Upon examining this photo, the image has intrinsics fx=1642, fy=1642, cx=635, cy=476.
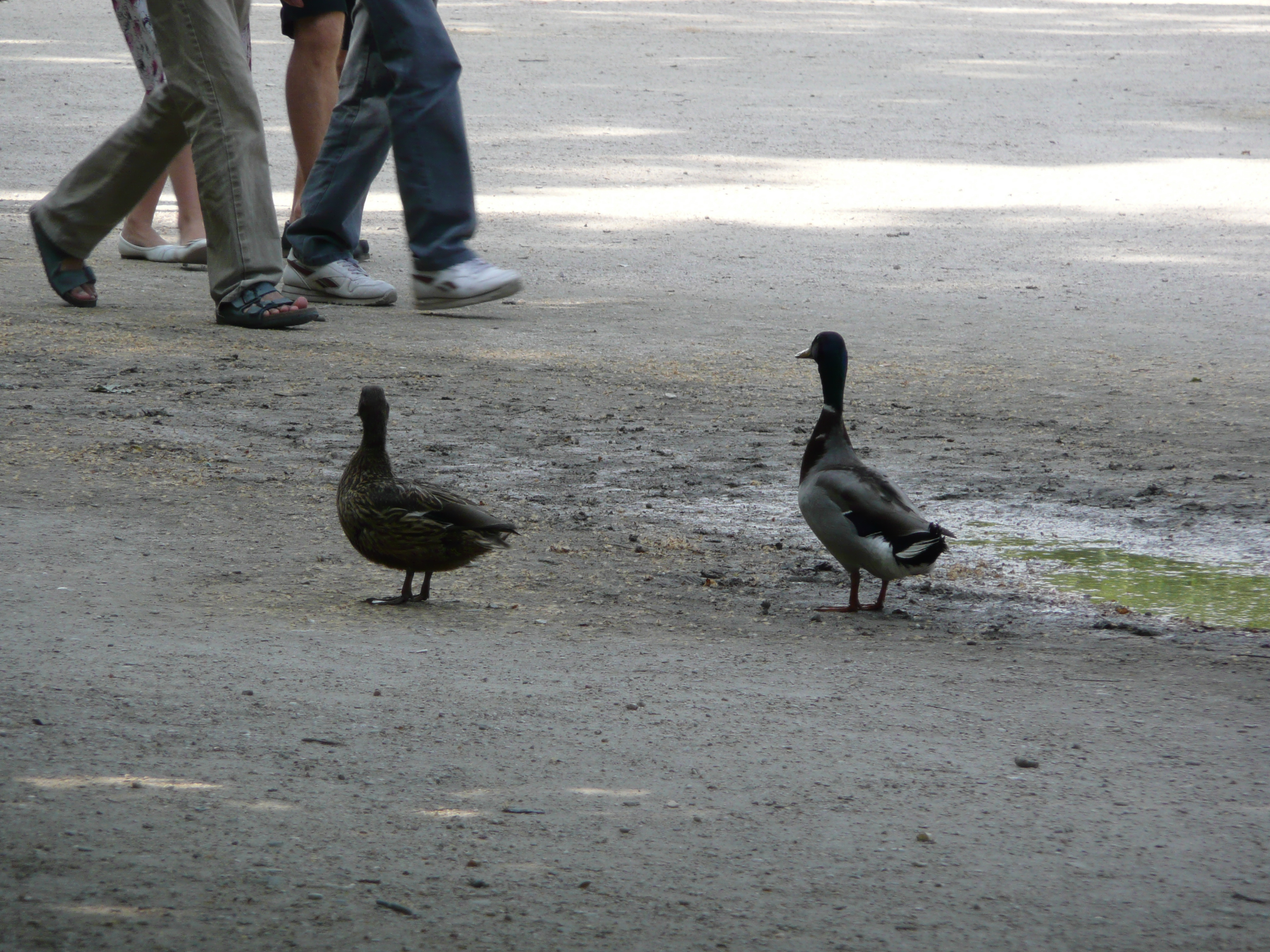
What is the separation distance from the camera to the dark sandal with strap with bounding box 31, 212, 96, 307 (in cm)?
658

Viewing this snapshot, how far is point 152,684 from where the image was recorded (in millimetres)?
3193

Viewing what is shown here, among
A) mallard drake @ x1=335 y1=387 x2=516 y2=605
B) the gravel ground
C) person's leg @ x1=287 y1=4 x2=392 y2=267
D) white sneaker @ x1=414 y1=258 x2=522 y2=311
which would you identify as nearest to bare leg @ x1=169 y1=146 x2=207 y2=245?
the gravel ground

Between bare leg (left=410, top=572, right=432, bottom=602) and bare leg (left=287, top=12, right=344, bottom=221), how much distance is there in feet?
13.8

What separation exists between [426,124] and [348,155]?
116 centimetres

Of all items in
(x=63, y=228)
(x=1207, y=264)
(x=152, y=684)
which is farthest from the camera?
(x=1207, y=264)

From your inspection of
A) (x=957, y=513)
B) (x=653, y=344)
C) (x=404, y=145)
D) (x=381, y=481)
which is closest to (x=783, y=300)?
(x=653, y=344)

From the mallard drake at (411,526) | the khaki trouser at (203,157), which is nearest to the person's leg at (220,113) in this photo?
the khaki trouser at (203,157)

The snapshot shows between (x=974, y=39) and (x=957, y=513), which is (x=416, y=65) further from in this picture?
(x=974, y=39)

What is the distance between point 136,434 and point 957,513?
252cm

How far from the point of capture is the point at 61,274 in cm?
670

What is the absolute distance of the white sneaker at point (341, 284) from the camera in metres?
7.32

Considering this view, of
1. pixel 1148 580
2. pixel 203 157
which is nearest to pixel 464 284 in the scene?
pixel 203 157

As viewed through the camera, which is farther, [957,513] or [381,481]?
[957,513]

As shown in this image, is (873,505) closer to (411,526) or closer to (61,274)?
(411,526)
